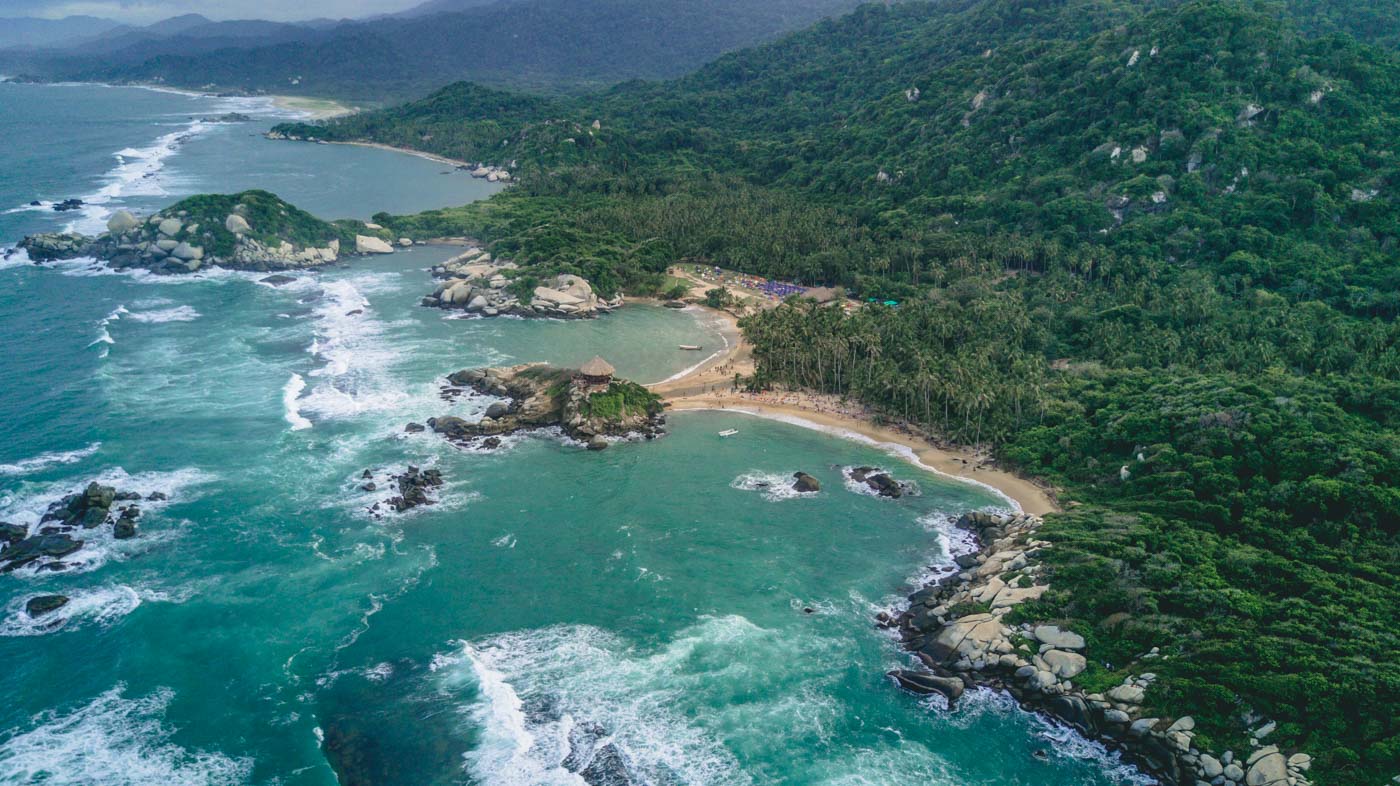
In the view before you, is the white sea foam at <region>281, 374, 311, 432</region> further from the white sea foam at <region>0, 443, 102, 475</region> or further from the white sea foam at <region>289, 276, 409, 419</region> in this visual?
the white sea foam at <region>0, 443, 102, 475</region>

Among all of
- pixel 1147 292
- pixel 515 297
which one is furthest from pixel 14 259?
pixel 1147 292

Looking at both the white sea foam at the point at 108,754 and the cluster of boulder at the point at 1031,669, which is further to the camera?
the white sea foam at the point at 108,754

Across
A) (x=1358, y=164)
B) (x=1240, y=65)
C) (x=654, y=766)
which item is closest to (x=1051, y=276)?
(x=1358, y=164)

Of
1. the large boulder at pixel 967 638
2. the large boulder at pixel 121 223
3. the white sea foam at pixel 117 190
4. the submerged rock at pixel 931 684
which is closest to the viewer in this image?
the submerged rock at pixel 931 684

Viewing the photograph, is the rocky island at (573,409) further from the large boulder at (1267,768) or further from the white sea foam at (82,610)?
the large boulder at (1267,768)

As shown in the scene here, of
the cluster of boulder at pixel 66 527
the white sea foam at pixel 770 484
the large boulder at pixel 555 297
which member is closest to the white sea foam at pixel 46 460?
the cluster of boulder at pixel 66 527

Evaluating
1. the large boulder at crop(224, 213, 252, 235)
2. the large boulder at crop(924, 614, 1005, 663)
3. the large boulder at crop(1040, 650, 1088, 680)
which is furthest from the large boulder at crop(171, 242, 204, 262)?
Answer: the large boulder at crop(1040, 650, 1088, 680)
